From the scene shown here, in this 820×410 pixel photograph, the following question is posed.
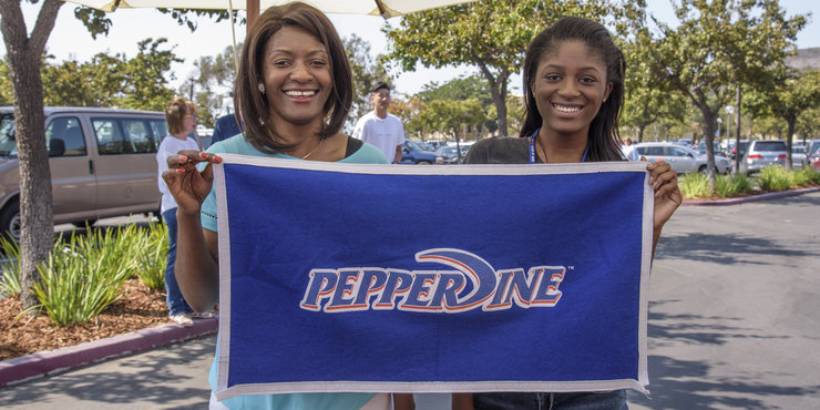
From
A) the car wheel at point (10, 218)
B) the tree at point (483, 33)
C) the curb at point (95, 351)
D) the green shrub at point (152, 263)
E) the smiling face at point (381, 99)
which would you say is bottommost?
the curb at point (95, 351)

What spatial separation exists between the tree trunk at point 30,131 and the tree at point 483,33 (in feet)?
24.4

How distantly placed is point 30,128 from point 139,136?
6509mm

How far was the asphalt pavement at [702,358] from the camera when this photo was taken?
5.03 metres

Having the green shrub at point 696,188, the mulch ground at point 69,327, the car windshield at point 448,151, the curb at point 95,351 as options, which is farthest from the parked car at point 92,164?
the car windshield at point 448,151

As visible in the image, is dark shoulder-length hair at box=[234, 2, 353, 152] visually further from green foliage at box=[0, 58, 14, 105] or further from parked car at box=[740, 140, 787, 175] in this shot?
parked car at box=[740, 140, 787, 175]

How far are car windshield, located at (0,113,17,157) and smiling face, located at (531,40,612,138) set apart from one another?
10.4 m

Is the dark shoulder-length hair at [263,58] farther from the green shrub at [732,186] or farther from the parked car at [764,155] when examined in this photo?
the parked car at [764,155]

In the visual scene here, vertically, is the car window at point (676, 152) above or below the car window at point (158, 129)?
below

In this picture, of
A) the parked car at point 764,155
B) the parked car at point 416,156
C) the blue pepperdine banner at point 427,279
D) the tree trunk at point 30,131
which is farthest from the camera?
the parked car at point 416,156

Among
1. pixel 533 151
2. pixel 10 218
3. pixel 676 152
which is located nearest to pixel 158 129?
pixel 10 218

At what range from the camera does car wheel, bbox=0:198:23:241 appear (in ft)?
34.9

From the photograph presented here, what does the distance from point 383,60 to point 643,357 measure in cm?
1355

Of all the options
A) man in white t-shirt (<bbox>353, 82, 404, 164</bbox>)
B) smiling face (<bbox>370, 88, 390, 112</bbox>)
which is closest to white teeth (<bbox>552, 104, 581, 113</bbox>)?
man in white t-shirt (<bbox>353, 82, 404, 164</bbox>)

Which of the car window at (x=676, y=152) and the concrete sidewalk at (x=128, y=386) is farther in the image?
the car window at (x=676, y=152)
